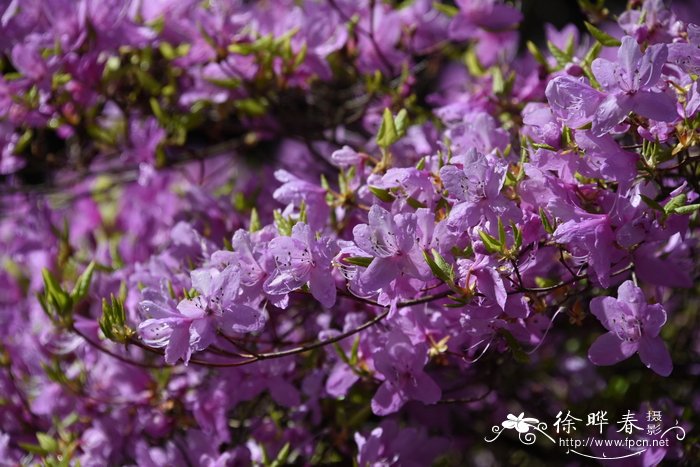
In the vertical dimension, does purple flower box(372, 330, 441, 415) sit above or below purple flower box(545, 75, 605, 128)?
below

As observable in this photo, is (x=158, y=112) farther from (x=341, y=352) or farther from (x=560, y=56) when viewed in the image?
(x=560, y=56)

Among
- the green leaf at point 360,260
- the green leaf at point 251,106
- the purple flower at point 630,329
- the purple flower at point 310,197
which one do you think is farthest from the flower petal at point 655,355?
the green leaf at point 251,106

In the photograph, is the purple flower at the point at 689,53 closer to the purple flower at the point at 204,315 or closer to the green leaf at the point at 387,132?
the green leaf at the point at 387,132

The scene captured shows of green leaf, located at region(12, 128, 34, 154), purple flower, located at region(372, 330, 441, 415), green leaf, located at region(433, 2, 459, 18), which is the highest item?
green leaf, located at region(433, 2, 459, 18)

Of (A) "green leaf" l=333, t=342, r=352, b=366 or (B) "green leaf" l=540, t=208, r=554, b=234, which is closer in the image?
(B) "green leaf" l=540, t=208, r=554, b=234

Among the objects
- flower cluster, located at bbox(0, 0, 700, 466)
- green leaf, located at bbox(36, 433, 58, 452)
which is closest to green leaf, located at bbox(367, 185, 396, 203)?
flower cluster, located at bbox(0, 0, 700, 466)

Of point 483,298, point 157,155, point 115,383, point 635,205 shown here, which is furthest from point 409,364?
point 157,155

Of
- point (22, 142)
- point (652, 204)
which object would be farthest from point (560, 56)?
point (22, 142)

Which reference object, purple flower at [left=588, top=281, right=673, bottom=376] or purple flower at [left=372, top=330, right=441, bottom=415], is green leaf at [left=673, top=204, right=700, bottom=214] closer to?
purple flower at [left=588, top=281, right=673, bottom=376]
